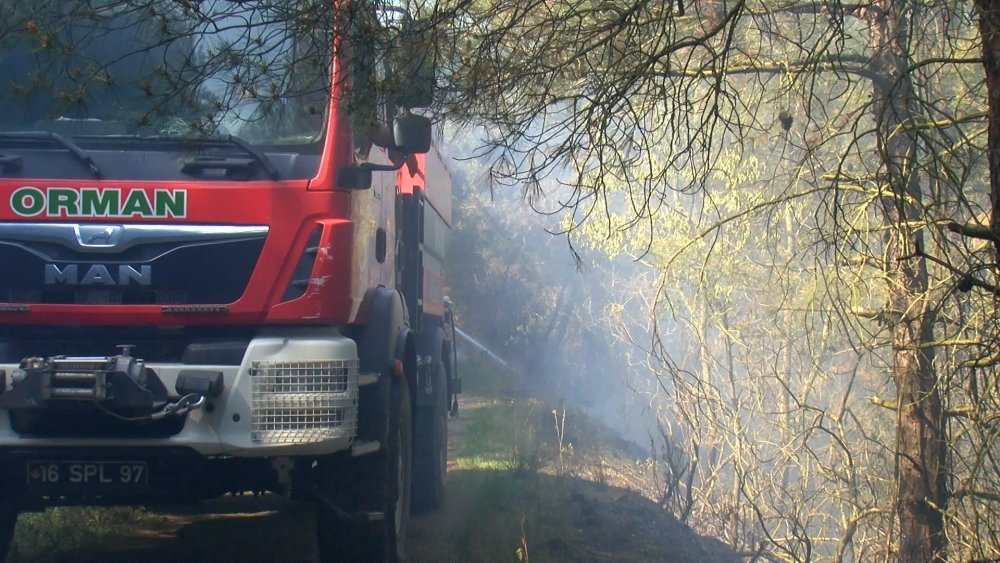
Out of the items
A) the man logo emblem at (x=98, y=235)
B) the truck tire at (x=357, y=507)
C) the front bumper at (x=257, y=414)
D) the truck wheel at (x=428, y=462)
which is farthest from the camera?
the truck wheel at (x=428, y=462)

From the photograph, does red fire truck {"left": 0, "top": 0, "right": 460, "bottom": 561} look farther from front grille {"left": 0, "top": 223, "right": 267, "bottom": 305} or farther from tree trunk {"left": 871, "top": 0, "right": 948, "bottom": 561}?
tree trunk {"left": 871, "top": 0, "right": 948, "bottom": 561}

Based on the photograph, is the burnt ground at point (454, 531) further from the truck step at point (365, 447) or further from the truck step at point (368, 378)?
the truck step at point (368, 378)

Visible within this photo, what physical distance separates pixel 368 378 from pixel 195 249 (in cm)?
102

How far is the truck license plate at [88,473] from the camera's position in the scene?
443 cm

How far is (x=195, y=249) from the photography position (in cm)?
451

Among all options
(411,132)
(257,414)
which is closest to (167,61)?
(411,132)

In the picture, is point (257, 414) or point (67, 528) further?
point (67, 528)

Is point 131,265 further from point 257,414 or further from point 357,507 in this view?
point 357,507

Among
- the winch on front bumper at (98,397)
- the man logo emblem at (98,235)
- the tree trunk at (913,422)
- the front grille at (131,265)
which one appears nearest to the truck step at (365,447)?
the winch on front bumper at (98,397)

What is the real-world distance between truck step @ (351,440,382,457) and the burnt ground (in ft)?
4.81

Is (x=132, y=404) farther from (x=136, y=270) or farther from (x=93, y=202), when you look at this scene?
(x=93, y=202)

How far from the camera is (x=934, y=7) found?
4301 mm

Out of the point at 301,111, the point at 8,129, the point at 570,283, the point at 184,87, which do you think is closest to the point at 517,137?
the point at 301,111

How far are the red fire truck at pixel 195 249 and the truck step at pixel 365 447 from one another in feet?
0.06
